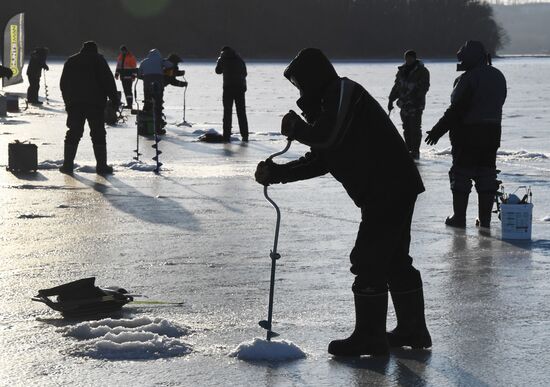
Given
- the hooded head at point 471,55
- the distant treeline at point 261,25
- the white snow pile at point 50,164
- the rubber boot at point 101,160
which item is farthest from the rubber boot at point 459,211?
the distant treeline at point 261,25

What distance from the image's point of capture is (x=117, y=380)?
534cm

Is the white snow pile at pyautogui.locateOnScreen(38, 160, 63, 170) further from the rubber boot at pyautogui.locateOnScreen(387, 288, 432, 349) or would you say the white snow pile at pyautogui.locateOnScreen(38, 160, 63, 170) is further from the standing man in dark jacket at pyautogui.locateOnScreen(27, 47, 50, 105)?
the standing man in dark jacket at pyautogui.locateOnScreen(27, 47, 50, 105)

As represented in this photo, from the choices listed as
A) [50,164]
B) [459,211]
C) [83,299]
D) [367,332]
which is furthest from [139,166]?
[367,332]

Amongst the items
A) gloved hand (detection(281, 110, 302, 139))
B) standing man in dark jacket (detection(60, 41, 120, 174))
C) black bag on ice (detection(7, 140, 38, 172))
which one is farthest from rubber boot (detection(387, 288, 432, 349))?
black bag on ice (detection(7, 140, 38, 172))

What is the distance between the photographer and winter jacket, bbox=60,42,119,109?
1462 centimetres

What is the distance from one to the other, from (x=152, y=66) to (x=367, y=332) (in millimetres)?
18101

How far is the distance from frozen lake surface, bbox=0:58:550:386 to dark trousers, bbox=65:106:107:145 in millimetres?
470

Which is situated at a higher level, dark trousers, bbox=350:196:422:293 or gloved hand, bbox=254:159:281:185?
gloved hand, bbox=254:159:281:185

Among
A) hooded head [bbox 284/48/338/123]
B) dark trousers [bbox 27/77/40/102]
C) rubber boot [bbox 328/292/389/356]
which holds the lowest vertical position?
dark trousers [bbox 27/77/40/102]

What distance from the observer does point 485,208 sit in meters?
10.5

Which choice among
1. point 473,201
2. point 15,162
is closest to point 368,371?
point 473,201

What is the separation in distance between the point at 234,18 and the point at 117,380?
140m

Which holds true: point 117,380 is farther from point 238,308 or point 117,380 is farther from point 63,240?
point 63,240

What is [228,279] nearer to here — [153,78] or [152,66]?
[153,78]
